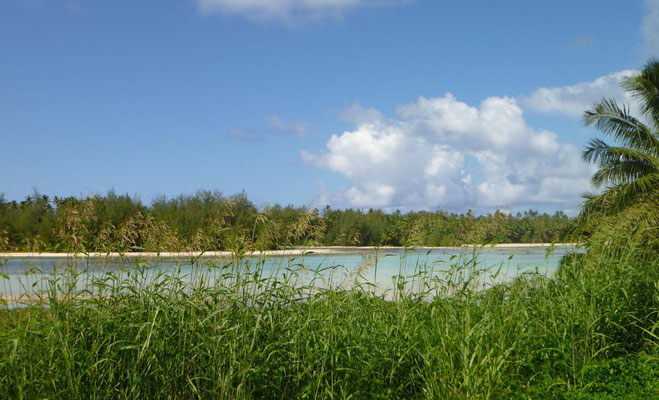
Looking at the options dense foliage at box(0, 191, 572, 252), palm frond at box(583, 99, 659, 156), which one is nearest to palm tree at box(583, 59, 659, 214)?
palm frond at box(583, 99, 659, 156)

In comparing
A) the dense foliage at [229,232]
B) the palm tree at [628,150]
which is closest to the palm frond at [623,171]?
the palm tree at [628,150]

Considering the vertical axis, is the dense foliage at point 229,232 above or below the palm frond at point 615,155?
below

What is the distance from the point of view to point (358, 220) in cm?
3228

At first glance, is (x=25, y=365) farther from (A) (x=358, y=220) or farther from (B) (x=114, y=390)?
(A) (x=358, y=220)

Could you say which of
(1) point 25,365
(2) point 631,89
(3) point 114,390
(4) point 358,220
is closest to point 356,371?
(3) point 114,390

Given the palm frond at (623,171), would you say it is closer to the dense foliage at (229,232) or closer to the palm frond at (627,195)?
the palm frond at (627,195)

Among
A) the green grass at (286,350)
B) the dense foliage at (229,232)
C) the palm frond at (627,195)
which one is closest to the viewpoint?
the green grass at (286,350)

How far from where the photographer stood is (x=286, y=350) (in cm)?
334

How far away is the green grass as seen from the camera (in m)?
3.10

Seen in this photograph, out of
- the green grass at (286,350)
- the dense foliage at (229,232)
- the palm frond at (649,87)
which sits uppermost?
the palm frond at (649,87)

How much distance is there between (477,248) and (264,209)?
7.18 ft

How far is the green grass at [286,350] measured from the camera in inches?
122

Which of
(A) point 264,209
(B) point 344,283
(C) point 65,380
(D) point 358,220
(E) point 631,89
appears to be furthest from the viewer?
(D) point 358,220

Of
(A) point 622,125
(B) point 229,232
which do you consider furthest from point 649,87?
(B) point 229,232
